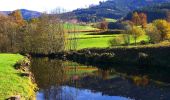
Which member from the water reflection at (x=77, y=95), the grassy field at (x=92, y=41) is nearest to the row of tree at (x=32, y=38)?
the grassy field at (x=92, y=41)

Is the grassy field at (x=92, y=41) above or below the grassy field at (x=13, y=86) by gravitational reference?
below

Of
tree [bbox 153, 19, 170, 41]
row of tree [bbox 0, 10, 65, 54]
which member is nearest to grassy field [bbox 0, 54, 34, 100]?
row of tree [bbox 0, 10, 65, 54]

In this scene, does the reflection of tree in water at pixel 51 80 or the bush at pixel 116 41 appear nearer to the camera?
the reflection of tree in water at pixel 51 80

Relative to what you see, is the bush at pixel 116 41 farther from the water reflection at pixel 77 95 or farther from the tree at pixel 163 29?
the water reflection at pixel 77 95

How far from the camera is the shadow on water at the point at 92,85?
5369cm

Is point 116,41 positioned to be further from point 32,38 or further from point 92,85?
point 92,85

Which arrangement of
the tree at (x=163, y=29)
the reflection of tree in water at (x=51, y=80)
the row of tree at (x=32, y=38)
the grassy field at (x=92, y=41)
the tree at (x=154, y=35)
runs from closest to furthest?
1. the reflection of tree in water at (x=51, y=80)
2. the row of tree at (x=32, y=38)
3. the tree at (x=154, y=35)
4. the tree at (x=163, y=29)
5. the grassy field at (x=92, y=41)

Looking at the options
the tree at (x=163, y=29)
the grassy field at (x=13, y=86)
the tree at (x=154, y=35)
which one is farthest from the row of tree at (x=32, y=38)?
the grassy field at (x=13, y=86)

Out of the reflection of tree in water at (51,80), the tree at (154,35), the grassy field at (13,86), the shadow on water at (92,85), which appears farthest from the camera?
the tree at (154,35)

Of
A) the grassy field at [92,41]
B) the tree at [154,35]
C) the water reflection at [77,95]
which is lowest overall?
the grassy field at [92,41]

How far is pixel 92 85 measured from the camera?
65.1m

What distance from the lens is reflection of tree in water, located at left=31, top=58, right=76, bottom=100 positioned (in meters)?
52.9

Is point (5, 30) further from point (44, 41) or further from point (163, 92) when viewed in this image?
point (163, 92)

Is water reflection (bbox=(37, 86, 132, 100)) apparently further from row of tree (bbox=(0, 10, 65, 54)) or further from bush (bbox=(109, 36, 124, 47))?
bush (bbox=(109, 36, 124, 47))
